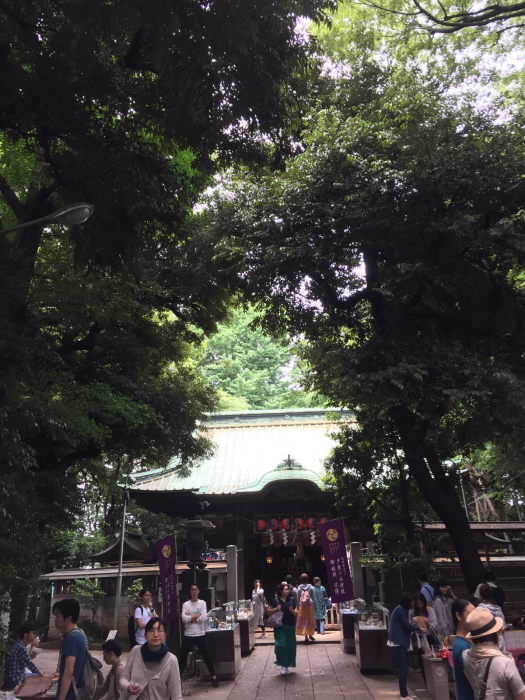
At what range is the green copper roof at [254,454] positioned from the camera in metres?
16.0

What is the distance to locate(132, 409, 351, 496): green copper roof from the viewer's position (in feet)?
52.6

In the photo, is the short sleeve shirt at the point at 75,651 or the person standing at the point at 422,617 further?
the person standing at the point at 422,617

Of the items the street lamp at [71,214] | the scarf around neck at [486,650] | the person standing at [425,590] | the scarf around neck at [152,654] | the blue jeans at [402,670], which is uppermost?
the street lamp at [71,214]

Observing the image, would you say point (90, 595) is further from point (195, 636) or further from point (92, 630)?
point (195, 636)

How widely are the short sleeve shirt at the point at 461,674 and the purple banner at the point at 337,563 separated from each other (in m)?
6.28

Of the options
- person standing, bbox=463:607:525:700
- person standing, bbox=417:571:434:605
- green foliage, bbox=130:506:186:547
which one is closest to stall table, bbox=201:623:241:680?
person standing, bbox=417:571:434:605

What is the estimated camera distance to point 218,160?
7.98 metres

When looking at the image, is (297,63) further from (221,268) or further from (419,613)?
(419,613)

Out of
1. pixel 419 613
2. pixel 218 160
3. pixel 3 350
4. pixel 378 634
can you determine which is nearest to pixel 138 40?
pixel 218 160

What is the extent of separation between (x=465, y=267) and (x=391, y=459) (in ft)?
16.9

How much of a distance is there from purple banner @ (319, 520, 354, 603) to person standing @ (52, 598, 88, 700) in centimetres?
626

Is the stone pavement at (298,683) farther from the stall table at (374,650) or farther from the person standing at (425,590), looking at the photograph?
the person standing at (425,590)

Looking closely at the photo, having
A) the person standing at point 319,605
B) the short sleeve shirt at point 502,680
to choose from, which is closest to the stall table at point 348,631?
the person standing at point 319,605

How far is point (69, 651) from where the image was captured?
434 centimetres
